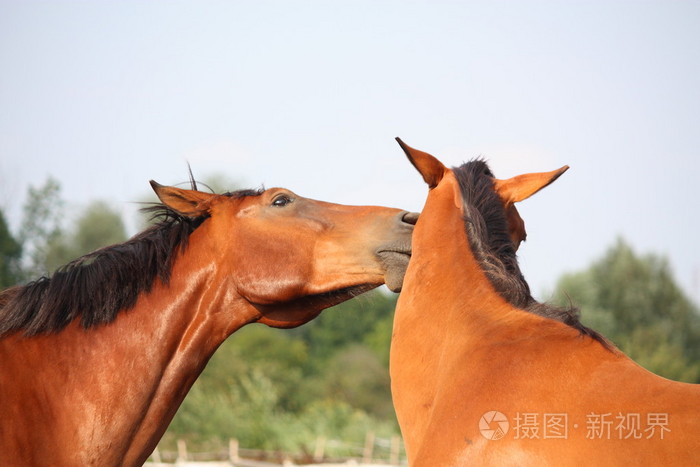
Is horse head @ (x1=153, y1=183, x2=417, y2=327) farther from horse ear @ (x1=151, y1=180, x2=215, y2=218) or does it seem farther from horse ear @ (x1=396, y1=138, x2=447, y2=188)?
horse ear @ (x1=396, y1=138, x2=447, y2=188)

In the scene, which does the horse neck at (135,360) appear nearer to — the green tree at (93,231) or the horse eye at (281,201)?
the horse eye at (281,201)

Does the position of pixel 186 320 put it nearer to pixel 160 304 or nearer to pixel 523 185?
pixel 160 304

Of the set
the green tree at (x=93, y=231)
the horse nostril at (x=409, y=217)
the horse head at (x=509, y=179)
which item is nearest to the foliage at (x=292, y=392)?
the horse nostril at (x=409, y=217)

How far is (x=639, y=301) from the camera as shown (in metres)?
56.1

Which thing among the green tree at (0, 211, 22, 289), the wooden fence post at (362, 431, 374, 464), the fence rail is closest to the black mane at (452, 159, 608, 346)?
the fence rail

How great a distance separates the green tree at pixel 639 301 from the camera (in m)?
52.6

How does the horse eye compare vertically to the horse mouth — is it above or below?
above

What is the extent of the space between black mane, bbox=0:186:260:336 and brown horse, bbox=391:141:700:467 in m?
1.85

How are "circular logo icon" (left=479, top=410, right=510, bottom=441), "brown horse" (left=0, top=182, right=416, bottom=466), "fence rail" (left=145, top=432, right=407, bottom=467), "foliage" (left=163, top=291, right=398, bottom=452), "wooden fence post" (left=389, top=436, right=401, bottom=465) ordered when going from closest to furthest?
"circular logo icon" (left=479, top=410, right=510, bottom=441) → "brown horse" (left=0, top=182, right=416, bottom=466) → "fence rail" (left=145, top=432, right=407, bottom=467) → "wooden fence post" (left=389, top=436, right=401, bottom=465) → "foliage" (left=163, top=291, right=398, bottom=452)

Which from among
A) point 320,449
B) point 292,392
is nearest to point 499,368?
point 320,449

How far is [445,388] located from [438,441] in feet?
1.03

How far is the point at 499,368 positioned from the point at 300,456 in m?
21.8

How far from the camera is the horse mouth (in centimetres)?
509

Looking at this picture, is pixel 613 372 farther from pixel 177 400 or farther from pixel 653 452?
pixel 177 400
